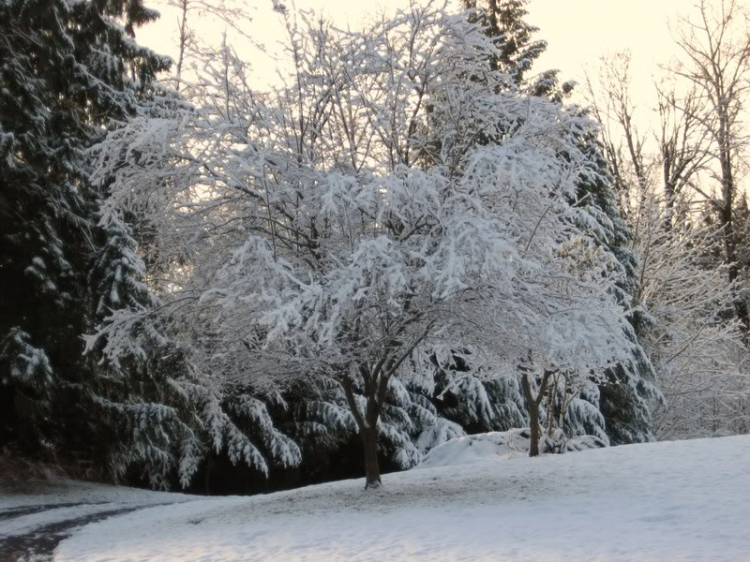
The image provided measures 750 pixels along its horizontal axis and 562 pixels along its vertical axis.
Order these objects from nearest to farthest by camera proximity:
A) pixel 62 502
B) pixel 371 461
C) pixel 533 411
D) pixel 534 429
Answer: pixel 371 461
pixel 62 502
pixel 533 411
pixel 534 429

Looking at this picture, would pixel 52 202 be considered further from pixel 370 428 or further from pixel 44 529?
pixel 370 428

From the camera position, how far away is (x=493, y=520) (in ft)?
26.4

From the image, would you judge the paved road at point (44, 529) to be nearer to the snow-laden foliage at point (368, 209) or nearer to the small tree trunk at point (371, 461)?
the snow-laden foliage at point (368, 209)

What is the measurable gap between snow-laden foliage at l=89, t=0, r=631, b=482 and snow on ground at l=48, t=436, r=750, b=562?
1.59m

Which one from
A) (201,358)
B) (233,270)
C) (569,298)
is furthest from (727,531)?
(201,358)

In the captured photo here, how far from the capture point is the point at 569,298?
9.57 meters

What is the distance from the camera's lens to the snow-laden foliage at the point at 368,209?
8742 mm

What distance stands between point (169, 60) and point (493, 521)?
37.6ft

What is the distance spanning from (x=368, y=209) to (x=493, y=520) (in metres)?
3.65

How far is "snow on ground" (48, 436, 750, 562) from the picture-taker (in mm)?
6680

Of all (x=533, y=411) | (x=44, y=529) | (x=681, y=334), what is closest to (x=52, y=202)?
(x=44, y=529)

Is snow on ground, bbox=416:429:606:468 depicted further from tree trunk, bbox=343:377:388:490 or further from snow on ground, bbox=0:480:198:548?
snow on ground, bbox=0:480:198:548

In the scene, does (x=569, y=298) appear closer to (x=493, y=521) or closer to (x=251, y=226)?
(x=493, y=521)

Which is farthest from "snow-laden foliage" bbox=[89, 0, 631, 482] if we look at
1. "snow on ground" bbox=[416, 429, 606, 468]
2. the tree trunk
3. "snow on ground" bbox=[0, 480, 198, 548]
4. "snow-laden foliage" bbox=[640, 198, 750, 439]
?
"snow-laden foliage" bbox=[640, 198, 750, 439]
